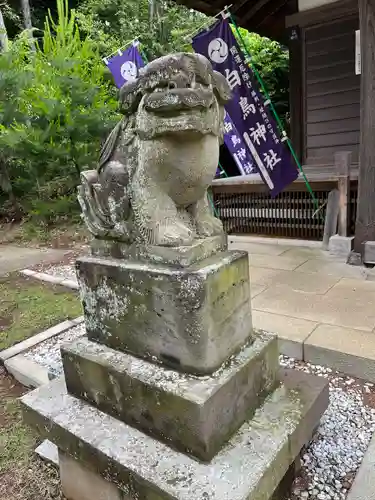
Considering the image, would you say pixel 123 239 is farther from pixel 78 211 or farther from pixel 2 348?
pixel 78 211

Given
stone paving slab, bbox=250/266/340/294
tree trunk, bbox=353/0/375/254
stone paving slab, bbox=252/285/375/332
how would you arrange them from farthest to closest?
tree trunk, bbox=353/0/375/254 < stone paving slab, bbox=250/266/340/294 < stone paving slab, bbox=252/285/375/332

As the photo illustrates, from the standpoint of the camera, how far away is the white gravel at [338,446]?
1.75 meters

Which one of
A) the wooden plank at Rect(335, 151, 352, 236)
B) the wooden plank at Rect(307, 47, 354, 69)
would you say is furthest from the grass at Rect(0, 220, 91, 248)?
the wooden plank at Rect(307, 47, 354, 69)

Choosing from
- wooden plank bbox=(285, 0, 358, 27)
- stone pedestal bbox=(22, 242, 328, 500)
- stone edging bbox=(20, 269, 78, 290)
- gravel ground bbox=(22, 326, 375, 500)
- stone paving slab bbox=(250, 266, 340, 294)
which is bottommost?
gravel ground bbox=(22, 326, 375, 500)

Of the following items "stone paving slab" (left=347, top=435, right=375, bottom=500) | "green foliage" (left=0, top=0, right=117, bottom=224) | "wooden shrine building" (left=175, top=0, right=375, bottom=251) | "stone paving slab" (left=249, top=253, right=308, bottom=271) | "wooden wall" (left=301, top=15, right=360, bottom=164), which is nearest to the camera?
"stone paving slab" (left=347, top=435, right=375, bottom=500)

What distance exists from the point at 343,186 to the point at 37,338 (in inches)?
163

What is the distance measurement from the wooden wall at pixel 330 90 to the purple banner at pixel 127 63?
116 inches

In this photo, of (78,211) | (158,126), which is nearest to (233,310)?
(158,126)

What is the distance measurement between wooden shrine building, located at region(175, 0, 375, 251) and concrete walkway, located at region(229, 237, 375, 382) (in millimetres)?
938

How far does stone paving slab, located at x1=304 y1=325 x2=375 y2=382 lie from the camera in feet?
8.38

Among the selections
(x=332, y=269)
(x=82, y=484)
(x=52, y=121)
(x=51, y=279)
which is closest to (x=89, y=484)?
(x=82, y=484)

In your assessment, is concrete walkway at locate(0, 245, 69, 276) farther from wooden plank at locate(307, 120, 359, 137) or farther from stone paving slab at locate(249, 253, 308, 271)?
wooden plank at locate(307, 120, 359, 137)

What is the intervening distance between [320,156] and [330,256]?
2.86 metres

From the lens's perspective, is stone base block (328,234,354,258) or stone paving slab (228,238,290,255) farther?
stone paving slab (228,238,290,255)
